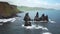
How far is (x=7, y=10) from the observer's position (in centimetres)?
319

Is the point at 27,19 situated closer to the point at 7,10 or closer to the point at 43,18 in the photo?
the point at 43,18

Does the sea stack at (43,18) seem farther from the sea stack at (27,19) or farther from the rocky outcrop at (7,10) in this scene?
the rocky outcrop at (7,10)

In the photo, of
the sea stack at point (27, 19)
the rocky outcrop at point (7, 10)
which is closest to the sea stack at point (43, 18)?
the sea stack at point (27, 19)

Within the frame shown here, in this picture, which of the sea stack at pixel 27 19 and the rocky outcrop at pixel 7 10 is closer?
the sea stack at pixel 27 19

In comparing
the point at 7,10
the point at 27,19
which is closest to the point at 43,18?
the point at 27,19

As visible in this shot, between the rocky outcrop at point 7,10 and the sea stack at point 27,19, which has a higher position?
the rocky outcrop at point 7,10

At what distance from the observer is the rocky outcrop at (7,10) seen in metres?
3.16

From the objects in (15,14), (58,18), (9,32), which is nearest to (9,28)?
(9,32)

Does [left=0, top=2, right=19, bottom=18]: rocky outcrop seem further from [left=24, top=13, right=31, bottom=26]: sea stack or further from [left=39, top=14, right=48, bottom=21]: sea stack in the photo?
[left=39, top=14, right=48, bottom=21]: sea stack

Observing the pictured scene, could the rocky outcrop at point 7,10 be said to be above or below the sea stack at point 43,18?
above

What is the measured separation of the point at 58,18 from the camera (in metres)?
3.05

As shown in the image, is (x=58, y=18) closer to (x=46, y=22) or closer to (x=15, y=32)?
(x=46, y=22)

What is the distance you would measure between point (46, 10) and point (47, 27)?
364 mm

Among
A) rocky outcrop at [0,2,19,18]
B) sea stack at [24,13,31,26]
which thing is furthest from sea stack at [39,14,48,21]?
rocky outcrop at [0,2,19,18]
